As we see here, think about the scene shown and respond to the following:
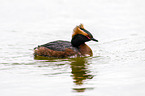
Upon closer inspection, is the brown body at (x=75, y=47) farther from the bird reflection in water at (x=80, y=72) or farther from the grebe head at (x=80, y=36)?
the bird reflection in water at (x=80, y=72)

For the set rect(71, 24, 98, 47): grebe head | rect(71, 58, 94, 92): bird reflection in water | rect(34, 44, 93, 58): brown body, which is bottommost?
rect(71, 58, 94, 92): bird reflection in water

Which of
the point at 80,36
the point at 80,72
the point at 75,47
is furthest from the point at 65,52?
the point at 80,72

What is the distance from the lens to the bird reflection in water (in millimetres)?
12711

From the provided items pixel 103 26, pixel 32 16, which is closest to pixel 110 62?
pixel 103 26


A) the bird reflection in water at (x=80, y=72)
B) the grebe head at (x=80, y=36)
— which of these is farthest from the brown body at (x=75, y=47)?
the bird reflection in water at (x=80, y=72)

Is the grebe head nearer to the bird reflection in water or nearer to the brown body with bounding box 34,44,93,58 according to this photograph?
the brown body with bounding box 34,44,93,58

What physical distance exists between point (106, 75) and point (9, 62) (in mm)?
4900

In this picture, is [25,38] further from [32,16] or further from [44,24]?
[32,16]

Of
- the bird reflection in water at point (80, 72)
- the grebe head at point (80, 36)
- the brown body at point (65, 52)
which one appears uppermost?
the grebe head at point (80, 36)

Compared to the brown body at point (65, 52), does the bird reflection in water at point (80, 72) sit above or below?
below

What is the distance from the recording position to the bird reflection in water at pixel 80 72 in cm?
1271

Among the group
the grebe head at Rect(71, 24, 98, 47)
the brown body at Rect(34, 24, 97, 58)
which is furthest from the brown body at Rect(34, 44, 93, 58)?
the grebe head at Rect(71, 24, 98, 47)

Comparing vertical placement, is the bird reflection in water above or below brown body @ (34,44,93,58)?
below

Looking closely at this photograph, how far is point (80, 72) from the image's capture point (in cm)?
1454
